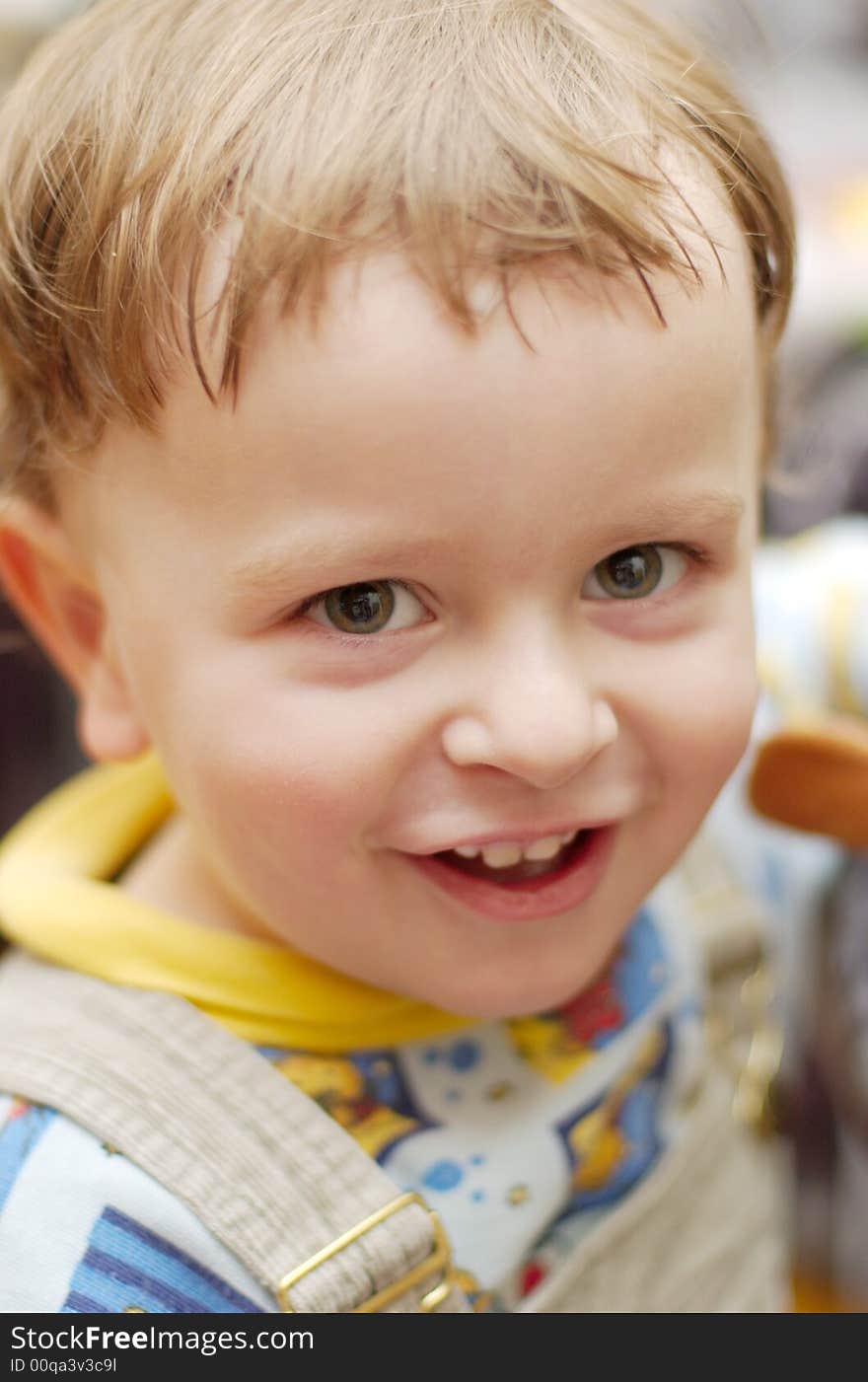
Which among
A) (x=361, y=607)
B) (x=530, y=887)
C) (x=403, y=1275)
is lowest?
(x=403, y=1275)

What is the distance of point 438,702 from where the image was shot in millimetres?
469

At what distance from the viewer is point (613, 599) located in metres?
0.49

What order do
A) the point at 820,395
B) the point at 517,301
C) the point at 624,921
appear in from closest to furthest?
the point at 517,301
the point at 624,921
the point at 820,395

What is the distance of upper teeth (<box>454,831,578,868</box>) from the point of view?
0.50 metres

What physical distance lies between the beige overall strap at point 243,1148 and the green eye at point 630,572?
223 millimetres

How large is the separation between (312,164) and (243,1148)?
34cm

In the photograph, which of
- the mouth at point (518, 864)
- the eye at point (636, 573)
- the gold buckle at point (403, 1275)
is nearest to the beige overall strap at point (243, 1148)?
the gold buckle at point (403, 1275)

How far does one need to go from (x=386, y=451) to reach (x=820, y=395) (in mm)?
738

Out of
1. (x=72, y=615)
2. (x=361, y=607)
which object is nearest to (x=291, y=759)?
(x=361, y=607)

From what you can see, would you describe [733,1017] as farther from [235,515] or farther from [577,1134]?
[235,515]

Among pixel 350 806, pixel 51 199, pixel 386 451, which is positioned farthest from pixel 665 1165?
pixel 51 199

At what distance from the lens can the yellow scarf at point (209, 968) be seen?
553 mm

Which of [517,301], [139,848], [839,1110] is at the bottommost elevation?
[839,1110]

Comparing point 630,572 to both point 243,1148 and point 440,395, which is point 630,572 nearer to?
point 440,395
